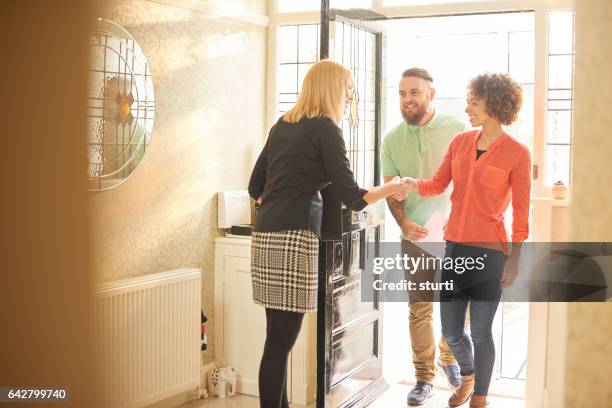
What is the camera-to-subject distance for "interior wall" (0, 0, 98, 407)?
33.5 inches

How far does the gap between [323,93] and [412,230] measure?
70 centimetres

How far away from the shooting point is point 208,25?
3.52 metres

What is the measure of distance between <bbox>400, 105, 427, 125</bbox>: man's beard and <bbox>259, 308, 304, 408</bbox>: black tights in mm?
905

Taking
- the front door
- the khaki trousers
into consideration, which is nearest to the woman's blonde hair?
the front door

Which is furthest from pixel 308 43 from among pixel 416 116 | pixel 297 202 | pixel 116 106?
pixel 297 202

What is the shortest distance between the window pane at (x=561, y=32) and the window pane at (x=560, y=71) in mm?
26

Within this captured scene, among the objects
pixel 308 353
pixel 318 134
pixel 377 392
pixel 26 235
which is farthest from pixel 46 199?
pixel 308 353

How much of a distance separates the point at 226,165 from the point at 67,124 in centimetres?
287

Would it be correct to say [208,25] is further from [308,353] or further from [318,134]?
[308,353]

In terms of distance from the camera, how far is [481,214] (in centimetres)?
275

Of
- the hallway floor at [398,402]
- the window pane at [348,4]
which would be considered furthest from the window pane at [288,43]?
the hallway floor at [398,402]

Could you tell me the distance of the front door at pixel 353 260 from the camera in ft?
9.46

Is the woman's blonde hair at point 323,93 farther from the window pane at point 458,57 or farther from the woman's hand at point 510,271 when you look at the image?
the woman's hand at point 510,271

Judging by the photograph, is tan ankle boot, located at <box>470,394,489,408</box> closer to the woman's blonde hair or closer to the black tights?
the black tights
